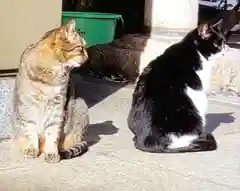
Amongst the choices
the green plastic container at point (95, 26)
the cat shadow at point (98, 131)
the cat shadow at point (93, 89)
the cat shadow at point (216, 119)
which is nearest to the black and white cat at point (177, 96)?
the cat shadow at point (98, 131)

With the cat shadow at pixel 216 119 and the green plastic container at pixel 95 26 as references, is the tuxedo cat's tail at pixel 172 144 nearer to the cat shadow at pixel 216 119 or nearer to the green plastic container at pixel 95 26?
the cat shadow at pixel 216 119

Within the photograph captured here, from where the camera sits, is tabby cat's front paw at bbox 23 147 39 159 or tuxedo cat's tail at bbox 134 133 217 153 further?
tuxedo cat's tail at bbox 134 133 217 153

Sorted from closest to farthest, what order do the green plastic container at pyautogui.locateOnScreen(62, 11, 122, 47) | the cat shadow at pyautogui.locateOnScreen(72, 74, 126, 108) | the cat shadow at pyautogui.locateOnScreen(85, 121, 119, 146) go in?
the cat shadow at pyautogui.locateOnScreen(85, 121, 119, 146), the cat shadow at pyautogui.locateOnScreen(72, 74, 126, 108), the green plastic container at pyautogui.locateOnScreen(62, 11, 122, 47)

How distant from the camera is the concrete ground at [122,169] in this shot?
2109mm

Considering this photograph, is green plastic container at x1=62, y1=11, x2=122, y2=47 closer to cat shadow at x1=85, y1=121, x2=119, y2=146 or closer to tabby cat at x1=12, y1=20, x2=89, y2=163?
cat shadow at x1=85, y1=121, x2=119, y2=146

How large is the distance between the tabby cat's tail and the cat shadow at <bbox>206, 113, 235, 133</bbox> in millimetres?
891

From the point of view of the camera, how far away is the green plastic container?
4461mm

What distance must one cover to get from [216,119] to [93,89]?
1.15m

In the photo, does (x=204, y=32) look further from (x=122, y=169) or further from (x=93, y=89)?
(x=93, y=89)

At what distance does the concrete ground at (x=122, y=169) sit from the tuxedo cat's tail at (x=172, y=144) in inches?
1.1

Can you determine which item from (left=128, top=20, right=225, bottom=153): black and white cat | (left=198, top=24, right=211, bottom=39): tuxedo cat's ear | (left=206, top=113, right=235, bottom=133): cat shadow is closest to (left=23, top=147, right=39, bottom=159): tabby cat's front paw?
(left=128, top=20, right=225, bottom=153): black and white cat

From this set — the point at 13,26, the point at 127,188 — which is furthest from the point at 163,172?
the point at 13,26

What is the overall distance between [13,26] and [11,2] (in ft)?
0.43

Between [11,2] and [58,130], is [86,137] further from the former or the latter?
[11,2]
